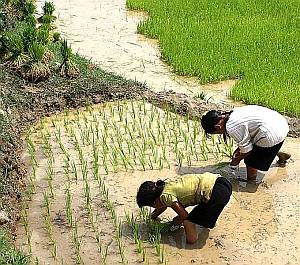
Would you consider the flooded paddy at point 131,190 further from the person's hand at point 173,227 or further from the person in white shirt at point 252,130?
the person in white shirt at point 252,130

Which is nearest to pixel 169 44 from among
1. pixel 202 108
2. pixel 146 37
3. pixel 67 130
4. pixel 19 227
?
pixel 146 37

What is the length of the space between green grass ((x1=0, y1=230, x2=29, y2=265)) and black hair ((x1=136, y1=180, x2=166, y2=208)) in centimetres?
89

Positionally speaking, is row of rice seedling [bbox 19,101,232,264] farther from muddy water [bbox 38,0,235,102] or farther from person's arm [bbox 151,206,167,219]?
muddy water [bbox 38,0,235,102]

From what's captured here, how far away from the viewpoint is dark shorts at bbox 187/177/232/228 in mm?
4633

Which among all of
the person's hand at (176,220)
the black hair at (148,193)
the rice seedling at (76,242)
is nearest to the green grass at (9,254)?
the rice seedling at (76,242)

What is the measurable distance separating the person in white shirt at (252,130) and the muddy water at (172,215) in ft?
1.02

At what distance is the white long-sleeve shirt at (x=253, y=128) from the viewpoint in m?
5.26

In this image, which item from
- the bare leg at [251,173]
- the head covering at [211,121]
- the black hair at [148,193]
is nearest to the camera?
the black hair at [148,193]

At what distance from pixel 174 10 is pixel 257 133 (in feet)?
20.5

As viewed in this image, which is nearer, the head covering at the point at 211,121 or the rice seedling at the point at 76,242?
the rice seedling at the point at 76,242

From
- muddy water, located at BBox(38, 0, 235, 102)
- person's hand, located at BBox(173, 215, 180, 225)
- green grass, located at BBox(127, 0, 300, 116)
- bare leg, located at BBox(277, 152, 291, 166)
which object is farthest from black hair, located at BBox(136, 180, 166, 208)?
muddy water, located at BBox(38, 0, 235, 102)

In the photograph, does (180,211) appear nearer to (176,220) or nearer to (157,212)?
(176,220)

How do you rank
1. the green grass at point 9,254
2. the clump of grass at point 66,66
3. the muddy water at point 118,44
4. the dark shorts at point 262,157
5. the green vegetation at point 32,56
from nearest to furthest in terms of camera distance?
the green grass at point 9,254 < the dark shorts at point 262,157 < the green vegetation at point 32,56 < the clump of grass at point 66,66 < the muddy water at point 118,44

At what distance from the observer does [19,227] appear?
198 inches
